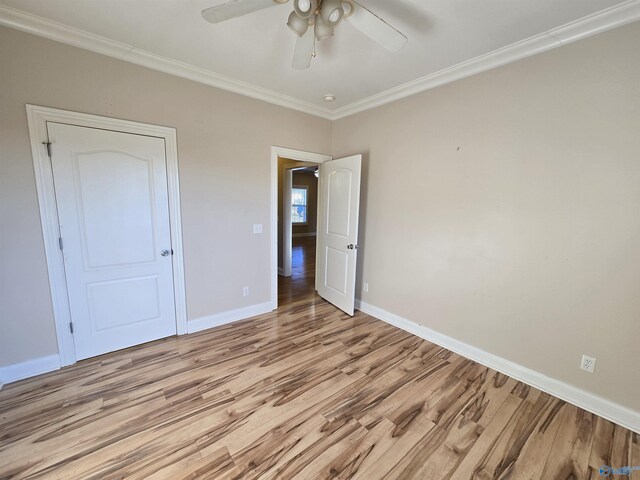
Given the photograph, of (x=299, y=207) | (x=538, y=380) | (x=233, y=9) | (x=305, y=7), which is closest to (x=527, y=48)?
(x=305, y=7)

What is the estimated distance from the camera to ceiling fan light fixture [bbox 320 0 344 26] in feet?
4.65

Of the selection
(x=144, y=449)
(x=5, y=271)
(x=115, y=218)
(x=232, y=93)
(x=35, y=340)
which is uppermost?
(x=232, y=93)

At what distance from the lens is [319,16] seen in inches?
59.9

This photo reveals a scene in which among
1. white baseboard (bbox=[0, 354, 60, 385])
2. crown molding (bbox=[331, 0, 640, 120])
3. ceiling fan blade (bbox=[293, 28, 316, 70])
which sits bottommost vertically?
white baseboard (bbox=[0, 354, 60, 385])

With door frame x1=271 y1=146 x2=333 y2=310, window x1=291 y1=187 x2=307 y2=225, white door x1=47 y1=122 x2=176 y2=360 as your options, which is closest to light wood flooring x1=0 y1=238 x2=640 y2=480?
white door x1=47 y1=122 x2=176 y2=360

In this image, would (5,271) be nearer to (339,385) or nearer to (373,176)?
(339,385)

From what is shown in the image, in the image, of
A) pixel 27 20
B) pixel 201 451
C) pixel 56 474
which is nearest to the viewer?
pixel 56 474

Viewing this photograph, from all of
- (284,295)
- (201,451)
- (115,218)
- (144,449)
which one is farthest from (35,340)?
(284,295)

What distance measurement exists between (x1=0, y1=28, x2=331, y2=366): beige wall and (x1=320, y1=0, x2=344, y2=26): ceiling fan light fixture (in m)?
1.70

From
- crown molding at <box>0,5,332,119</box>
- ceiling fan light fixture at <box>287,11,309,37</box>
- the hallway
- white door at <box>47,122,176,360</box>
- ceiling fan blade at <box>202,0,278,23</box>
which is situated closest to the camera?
ceiling fan blade at <box>202,0,278,23</box>

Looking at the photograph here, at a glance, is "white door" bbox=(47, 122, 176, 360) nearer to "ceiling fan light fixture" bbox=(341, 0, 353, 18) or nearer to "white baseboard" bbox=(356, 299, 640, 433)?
"ceiling fan light fixture" bbox=(341, 0, 353, 18)

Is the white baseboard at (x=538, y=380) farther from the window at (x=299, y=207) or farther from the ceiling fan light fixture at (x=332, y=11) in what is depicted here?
the window at (x=299, y=207)

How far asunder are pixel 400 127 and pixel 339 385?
2617 millimetres

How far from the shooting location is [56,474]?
1.40 metres
